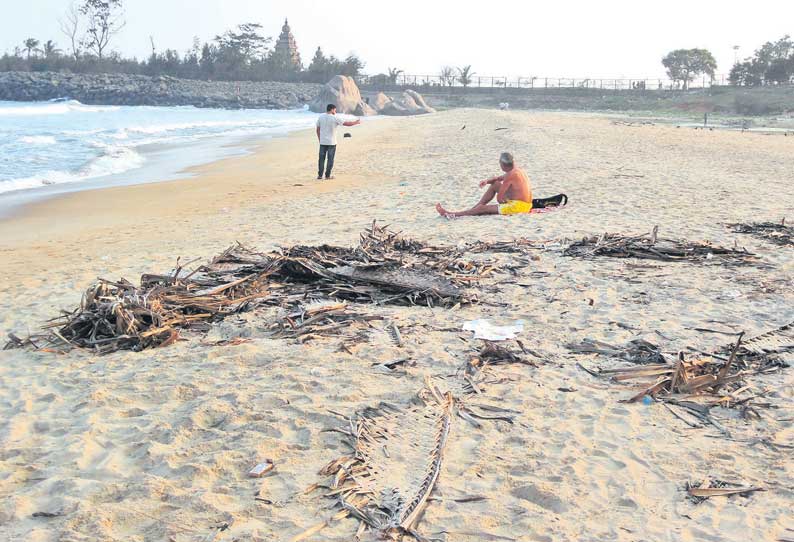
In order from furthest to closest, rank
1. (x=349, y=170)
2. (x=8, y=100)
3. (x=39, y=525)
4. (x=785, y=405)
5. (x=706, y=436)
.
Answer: (x=8, y=100), (x=349, y=170), (x=785, y=405), (x=706, y=436), (x=39, y=525)

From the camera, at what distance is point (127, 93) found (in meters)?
55.6

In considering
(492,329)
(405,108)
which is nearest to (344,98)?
(405,108)

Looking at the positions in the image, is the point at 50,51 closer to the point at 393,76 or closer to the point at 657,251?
the point at 393,76

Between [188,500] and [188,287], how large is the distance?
246 centimetres

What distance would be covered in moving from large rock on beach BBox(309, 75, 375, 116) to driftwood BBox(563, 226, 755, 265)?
38.8 m

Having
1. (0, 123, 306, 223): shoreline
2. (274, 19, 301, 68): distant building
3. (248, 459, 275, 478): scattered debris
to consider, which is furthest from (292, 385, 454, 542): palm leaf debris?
(274, 19, 301, 68): distant building

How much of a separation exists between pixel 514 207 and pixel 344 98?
38.3 m

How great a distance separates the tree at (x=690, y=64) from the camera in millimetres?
64750

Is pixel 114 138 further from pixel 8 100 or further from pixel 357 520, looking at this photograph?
pixel 8 100

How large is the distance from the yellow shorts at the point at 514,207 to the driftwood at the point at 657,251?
1841 millimetres

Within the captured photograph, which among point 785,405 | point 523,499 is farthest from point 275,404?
point 785,405

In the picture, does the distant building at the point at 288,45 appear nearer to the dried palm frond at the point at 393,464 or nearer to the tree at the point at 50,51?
the tree at the point at 50,51

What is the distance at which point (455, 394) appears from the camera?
3.33m

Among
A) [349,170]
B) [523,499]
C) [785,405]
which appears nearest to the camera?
[523,499]
